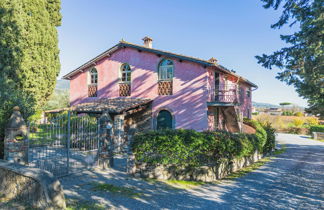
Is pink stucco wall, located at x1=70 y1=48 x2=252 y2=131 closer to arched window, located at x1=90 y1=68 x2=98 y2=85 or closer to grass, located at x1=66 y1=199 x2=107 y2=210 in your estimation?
arched window, located at x1=90 y1=68 x2=98 y2=85

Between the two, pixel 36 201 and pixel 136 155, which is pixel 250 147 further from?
pixel 36 201

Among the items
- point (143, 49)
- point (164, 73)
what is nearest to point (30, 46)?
point (143, 49)

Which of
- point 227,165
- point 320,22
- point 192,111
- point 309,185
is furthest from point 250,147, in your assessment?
point 320,22

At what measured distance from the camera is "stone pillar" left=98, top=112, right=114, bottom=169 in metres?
9.27

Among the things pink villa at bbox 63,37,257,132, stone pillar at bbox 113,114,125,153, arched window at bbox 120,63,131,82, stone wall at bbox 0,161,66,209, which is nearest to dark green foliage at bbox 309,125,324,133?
pink villa at bbox 63,37,257,132

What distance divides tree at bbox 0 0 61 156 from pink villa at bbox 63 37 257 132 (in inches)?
167

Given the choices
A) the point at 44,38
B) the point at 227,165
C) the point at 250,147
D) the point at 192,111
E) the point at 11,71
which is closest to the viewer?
the point at 227,165

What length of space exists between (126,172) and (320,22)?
10.1 m

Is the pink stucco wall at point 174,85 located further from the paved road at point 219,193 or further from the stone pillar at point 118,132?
the paved road at point 219,193

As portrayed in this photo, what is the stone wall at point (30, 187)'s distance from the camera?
4.96 m

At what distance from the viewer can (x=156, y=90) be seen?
1652 centimetres

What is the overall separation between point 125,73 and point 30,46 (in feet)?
35.0

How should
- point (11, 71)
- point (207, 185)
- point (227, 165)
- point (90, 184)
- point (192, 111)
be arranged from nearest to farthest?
1. point (90, 184)
2. point (207, 185)
3. point (227, 165)
4. point (192, 111)
5. point (11, 71)

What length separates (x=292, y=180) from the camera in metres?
8.85
